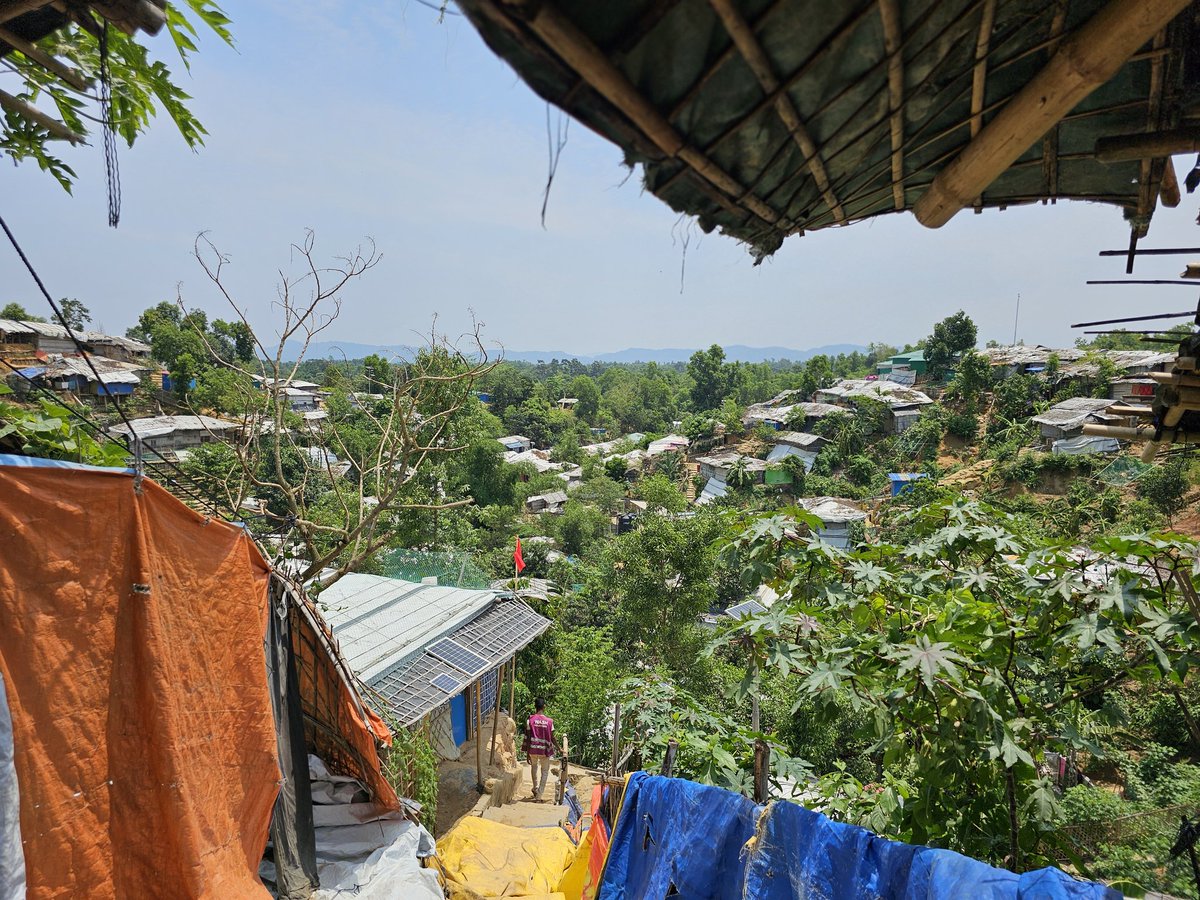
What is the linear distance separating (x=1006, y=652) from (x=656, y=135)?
10.2 ft

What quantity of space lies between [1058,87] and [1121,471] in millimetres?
29800

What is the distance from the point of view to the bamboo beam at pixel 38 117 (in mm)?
2309

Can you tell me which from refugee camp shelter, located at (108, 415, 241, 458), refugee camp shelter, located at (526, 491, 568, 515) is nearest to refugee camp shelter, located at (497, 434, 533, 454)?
refugee camp shelter, located at (526, 491, 568, 515)

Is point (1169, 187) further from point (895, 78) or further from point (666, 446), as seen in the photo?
point (666, 446)

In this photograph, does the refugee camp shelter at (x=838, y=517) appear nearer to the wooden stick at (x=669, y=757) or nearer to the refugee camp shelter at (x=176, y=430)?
the wooden stick at (x=669, y=757)

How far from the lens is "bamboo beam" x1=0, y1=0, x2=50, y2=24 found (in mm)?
1909

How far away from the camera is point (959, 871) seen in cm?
217

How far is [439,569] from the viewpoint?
12289mm

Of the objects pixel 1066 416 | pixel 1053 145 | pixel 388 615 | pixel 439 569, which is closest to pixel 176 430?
pixel 439 569

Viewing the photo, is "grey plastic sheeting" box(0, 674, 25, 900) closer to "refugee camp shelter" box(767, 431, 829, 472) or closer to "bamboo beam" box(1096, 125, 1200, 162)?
"bamboo beam" box(1096, 125, 1200, 162)

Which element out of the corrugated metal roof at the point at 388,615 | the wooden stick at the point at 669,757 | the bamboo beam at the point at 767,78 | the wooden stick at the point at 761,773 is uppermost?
the bamboo beam at the point at 767,78

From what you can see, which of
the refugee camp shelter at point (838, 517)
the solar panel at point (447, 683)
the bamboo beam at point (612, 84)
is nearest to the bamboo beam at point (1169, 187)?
the bamboo beam at point (612, 84)

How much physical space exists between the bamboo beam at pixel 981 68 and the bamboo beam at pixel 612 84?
65cm

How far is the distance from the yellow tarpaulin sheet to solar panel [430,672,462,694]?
1649 mm
